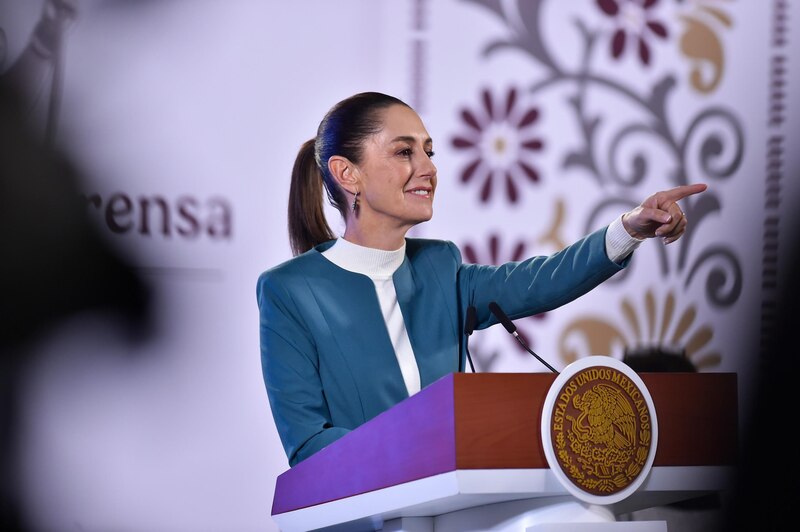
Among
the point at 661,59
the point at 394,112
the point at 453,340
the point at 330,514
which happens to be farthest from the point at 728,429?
the point at 661,59

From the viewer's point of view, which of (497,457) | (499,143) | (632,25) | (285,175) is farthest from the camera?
(632,25)

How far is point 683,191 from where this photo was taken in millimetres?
1542

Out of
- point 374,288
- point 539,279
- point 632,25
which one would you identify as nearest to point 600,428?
point 539,279

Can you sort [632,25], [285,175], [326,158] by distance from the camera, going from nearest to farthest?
[326,158]
[285,175]
[632,25]

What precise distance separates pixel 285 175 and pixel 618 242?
56.5 inches

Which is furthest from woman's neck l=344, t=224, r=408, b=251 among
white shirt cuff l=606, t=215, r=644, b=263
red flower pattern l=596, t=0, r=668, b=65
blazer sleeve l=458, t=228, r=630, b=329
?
red flower pattern l=596, t=0, r=668, b=65

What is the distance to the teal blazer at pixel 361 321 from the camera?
6.12ft

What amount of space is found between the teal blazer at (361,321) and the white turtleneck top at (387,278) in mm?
16

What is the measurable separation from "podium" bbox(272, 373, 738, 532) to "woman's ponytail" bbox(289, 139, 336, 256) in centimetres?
86

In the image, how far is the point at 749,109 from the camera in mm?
3350

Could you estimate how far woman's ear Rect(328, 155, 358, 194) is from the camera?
211cm

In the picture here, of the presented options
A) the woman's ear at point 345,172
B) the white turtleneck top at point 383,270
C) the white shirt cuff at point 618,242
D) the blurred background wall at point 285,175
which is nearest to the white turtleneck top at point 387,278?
the white turtleneck top at point 383,270

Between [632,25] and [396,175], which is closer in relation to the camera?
[396,175]

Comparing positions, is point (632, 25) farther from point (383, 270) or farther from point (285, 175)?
point (383, 270)
